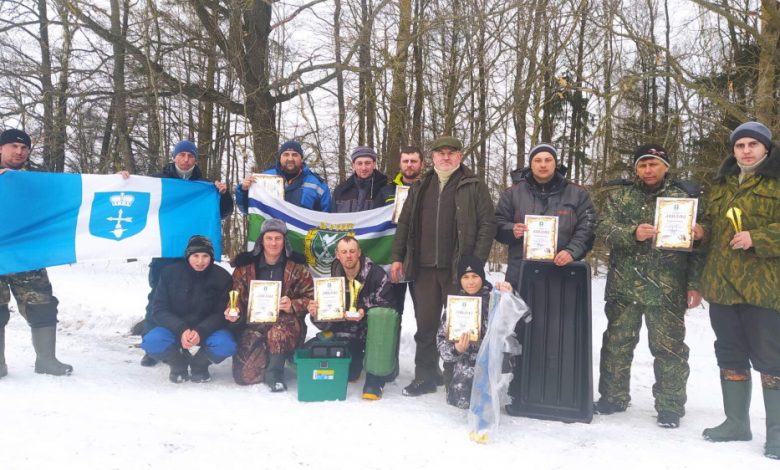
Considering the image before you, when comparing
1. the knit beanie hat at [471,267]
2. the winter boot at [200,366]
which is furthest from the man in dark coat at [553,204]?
the winter boot at [200,366]

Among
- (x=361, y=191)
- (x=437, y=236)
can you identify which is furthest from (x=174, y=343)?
(x=437, y=236)

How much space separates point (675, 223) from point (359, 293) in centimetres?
240

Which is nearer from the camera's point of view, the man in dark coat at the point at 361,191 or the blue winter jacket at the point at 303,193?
the man in dark coat at the point at 361,191

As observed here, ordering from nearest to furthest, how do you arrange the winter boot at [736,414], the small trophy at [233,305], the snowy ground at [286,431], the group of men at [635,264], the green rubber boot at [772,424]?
the snowy ground at [286,431], the green rubber boot at [772,424], the group of men at [635,264], the winter boot at [736,414], the small trophy at [233,305]

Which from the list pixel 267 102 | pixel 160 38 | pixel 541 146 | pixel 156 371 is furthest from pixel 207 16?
pixel 541 146

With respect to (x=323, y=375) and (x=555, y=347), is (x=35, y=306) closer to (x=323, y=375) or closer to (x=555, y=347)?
(x=323, y=375)

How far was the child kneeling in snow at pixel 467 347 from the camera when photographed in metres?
4.06

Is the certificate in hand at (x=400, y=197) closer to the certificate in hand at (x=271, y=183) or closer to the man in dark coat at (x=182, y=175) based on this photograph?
the certificate in hand at (x=271, y=183)

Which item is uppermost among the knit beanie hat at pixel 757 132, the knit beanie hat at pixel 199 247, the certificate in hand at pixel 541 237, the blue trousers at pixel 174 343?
the knit beanie hat at pixel 757 132

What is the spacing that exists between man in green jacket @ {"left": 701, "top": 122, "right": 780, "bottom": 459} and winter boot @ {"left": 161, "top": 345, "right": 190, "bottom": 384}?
12.7 feet

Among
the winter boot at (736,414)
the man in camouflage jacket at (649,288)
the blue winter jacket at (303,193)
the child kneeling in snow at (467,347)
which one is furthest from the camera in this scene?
the blue winter jacket at (303,193)

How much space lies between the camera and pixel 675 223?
3.71 meters

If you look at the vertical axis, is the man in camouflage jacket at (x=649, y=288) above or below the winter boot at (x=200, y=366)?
above

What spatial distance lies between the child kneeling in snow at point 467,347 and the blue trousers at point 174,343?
68.2 inches
